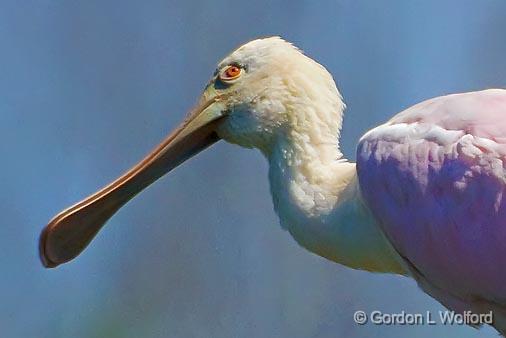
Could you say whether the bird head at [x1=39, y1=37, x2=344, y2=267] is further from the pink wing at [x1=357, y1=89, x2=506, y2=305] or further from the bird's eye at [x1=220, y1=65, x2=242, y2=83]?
the pink wing at [x1=357, y1=89, x2=506, y2=305]

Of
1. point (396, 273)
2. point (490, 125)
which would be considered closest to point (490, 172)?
point (490, 125)

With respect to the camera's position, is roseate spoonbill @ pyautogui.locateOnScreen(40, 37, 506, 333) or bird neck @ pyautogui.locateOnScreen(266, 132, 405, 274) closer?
roseate spoonbill @ pyautogui.locateOnScreen(40, 37, 506, 333)

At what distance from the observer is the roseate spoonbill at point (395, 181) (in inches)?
408

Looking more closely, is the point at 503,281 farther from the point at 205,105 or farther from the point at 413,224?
the point at 205,105

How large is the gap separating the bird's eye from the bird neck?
0.57m

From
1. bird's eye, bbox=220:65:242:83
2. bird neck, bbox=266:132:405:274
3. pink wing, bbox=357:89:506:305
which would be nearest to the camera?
pink wing, bbox=357:89:506:305

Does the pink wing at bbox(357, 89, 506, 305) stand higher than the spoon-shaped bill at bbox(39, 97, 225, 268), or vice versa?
the spoon-shaped bill at bbox(39, 97, 225, 268)

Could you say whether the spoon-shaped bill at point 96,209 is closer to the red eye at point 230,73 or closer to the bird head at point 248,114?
the bird head at point 248,114

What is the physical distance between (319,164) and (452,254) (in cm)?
111

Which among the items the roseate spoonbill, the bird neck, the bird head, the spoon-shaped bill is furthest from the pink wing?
the spoon-shaped bill

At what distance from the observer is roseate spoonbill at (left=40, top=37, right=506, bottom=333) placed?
10367 mm

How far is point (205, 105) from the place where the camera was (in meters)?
11.8

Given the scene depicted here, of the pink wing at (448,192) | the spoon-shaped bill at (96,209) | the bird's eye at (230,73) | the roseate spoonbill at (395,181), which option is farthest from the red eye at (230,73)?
the pink wing at (448,192)

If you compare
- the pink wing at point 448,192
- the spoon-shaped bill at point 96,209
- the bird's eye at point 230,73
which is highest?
the bird's eye at point 230,73
